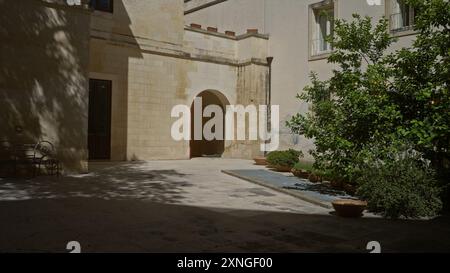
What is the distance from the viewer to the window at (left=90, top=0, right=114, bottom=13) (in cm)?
1489

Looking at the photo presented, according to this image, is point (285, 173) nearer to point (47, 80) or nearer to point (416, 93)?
point (416, 93)

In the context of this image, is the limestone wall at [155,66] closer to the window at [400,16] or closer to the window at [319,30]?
the window at [319,30]

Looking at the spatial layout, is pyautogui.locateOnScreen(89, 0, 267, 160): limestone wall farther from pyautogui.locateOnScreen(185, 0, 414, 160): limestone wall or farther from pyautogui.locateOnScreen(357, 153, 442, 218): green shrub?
pyautogui.locateOnScreen(357, 153, 442, 218): green shrub

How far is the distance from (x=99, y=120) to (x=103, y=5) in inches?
158

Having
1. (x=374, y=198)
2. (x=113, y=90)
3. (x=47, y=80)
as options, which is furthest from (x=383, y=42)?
(x=113, y=90)

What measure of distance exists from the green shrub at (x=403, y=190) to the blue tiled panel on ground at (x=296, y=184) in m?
1.06

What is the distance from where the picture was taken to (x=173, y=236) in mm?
5188

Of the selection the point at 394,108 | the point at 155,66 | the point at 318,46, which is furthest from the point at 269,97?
the point at 394,108

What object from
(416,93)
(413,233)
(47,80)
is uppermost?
(47,80)

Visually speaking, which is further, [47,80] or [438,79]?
[47,80]

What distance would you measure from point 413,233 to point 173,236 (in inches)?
→ 124

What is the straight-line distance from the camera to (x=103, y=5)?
1503cm

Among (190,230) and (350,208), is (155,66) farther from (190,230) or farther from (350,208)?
(190,230)

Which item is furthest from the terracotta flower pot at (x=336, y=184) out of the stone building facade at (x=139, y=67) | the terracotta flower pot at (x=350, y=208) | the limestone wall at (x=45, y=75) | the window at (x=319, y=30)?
the window at (x=319, y=30)
